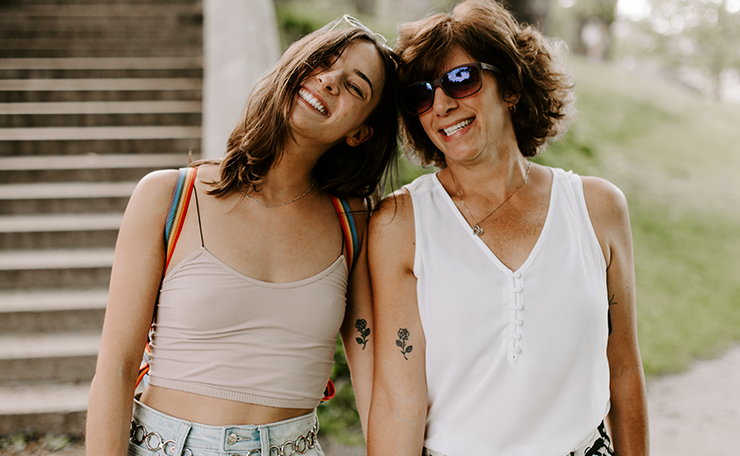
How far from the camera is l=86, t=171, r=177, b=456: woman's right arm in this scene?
5.40ft

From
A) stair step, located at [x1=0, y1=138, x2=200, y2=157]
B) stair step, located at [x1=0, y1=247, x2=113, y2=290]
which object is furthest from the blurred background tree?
stair step, located at [x1=0, y1=138, x2=200, y2=157]

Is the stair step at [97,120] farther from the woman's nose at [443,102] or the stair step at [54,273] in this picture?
the woman's nose at [443,102]

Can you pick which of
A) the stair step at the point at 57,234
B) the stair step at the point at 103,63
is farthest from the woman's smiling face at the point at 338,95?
the stair step at the point at 103,63

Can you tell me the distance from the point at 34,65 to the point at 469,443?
6.58m

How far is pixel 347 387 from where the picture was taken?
12.9 ft

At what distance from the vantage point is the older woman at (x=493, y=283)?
71.9 inches

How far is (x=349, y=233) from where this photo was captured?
2.02m

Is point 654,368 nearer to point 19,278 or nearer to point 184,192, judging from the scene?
point 184,192

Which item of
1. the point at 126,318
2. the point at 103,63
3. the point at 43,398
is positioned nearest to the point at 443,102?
the point at 126,318

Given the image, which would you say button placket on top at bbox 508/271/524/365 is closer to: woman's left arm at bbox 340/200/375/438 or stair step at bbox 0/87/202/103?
woman's left arm at bbox 340/200/375/438

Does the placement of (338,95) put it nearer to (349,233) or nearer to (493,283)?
(349,233)

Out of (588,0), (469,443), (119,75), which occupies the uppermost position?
(588,0)

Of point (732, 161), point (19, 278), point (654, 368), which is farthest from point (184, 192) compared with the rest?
point (732, 161)

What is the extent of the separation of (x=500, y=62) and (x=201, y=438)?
1.63m
